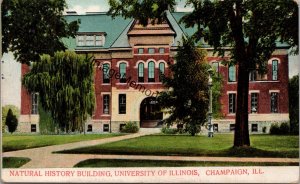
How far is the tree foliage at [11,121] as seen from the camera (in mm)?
7590

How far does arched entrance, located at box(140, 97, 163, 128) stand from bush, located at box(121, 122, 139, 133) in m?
0.06

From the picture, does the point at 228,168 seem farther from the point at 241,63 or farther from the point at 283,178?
the point at 241,63

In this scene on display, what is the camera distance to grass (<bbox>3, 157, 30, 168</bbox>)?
293 inches

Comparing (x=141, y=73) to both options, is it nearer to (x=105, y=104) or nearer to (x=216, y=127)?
(x=105, y=104)

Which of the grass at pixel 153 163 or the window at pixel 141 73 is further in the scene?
the window at pixel 141 73

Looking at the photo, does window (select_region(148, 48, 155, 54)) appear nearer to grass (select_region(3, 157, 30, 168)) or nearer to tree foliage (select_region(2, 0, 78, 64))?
tree foliage (select_region(2, 0, 78, 64))

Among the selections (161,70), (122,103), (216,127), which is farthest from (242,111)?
(122,103)

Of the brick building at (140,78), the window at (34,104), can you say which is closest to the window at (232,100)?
the brick building at (140,78)

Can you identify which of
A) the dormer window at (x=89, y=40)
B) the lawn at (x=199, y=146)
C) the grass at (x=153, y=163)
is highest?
the dormer window at (x=89, y=40)

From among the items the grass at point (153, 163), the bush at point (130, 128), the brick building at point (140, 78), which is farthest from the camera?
the bush at point (130, 128)

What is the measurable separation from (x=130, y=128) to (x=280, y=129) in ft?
5.17

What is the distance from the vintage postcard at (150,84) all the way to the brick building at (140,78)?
11 mm

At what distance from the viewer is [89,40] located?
300 inches

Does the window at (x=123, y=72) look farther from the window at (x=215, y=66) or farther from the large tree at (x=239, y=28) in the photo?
the window at (x=215, y=66)
